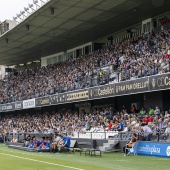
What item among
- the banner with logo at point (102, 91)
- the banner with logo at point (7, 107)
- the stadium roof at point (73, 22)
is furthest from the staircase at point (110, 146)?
the banner with logo at point (7, 107)

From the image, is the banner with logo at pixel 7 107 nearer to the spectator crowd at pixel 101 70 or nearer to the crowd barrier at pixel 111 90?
the spectator crowd at pixel 101 70

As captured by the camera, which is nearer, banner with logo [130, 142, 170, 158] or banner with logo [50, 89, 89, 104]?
banner with logo [130, 142, 170, 158]

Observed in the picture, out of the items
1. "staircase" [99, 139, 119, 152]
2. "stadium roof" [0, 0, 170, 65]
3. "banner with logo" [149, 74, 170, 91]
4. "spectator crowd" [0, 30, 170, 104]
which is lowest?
"staircase" [99, 139, 119, 152]

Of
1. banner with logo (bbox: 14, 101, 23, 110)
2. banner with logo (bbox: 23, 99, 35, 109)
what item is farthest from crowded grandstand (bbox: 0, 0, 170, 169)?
banner with logo (bbox: 23, 99, 35, 109)

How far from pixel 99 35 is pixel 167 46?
14379 millimetres

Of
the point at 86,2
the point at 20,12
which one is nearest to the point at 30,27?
the point at 20,12

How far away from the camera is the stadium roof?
94.0ft

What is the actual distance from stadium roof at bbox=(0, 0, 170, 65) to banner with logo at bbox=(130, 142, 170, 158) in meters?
11.9

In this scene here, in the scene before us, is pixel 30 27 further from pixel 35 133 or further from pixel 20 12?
pixel 35 133

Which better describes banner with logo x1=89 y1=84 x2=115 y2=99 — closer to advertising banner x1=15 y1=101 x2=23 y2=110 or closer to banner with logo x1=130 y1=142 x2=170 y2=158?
banner with logo x1=130 y1=142 x2=170 y2=158

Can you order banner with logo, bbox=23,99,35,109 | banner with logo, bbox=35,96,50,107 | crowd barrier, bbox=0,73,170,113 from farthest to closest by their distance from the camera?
banner with logo, bbox=23,99,35,109 < banner with logo, bbox=35,96,50,107 < crowd barrier, bbox=0,73,170,113

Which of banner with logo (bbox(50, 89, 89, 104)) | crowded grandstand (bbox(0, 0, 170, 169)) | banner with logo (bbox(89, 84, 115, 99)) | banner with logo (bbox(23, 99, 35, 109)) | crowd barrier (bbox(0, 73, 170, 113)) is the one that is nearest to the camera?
crowd barrier (bbox(0, 73, 170, 113))

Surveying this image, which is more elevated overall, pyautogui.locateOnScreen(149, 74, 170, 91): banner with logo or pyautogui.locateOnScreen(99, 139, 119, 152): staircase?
pyautogui.locateOnScreen(149, 74, 170, 91): banner with logo

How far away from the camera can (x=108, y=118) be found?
27812 mm
